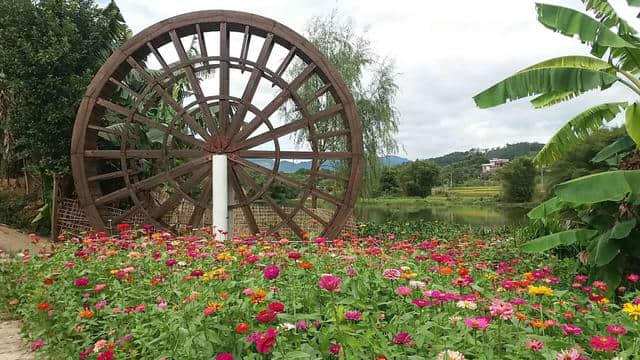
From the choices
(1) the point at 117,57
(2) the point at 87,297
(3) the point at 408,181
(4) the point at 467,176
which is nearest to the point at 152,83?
(1) the point at 117,57

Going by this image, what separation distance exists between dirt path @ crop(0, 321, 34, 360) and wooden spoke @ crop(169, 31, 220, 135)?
15.0ft

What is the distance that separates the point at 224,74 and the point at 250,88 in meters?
0.47

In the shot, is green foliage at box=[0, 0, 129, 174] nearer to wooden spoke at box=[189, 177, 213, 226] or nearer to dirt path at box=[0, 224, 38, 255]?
dirt path at box=[0, 224, 38, 255]

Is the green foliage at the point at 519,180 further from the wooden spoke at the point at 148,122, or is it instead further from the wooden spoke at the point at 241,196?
the wooden spoke at the point at 148,122

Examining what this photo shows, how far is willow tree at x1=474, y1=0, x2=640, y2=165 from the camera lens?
4.68 metres

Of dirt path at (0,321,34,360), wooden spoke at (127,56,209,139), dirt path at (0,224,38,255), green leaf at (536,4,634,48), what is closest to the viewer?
dirt path at (0,321,34,360)

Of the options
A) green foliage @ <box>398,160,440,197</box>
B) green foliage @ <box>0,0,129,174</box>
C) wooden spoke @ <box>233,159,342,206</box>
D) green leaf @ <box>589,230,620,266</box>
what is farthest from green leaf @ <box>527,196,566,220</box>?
green foliage @ <box>398,160,440,197</box>

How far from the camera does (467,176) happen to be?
5934 cm

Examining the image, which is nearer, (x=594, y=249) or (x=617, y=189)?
(x=617, y=189)

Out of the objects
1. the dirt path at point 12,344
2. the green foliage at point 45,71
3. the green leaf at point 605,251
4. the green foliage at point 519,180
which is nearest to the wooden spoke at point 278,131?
the green foliage at point 45,71

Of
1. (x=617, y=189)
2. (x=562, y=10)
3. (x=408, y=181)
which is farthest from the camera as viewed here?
(x=408, y=181)

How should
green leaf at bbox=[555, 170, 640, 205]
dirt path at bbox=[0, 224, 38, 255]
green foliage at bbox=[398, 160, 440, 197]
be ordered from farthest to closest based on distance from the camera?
1. green foliage at bbox=[398, 160, 440, 197]
2. dirt path at bbox=[0, 224, 38, 255]
3. green leaf at bbox=[555, 170, 640, 205]

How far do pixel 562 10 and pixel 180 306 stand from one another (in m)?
4.41

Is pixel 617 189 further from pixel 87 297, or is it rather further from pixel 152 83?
pixel 152 83
